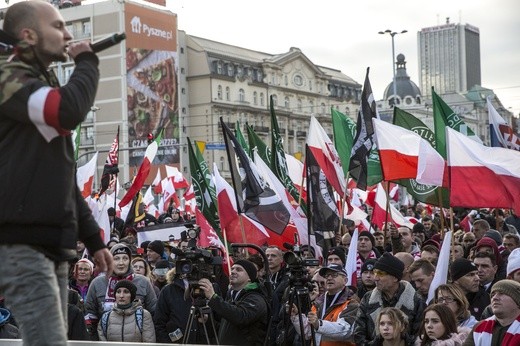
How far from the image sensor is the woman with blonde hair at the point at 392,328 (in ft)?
24.0

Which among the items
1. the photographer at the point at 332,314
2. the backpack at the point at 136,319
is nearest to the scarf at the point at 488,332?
the photographer at the point at 332,314

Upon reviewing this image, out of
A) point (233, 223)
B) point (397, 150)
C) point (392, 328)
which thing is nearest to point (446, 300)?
point (392, 328)

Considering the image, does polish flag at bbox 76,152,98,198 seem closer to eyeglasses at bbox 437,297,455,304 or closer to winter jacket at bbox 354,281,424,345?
winter jacket at bbox 354,281,424,345

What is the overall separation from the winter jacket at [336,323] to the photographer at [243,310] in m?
0.44

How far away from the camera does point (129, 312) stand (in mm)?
9102

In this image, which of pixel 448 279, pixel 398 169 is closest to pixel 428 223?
pixel 398 169

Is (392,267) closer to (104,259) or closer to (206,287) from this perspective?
(206,287)

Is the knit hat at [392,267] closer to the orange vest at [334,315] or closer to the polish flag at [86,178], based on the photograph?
the orange vest at [334,315]

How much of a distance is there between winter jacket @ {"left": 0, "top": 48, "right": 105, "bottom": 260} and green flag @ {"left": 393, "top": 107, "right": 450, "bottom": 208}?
11278 mm

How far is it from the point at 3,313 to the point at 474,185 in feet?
20.4

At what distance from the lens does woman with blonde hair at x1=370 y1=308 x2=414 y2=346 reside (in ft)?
24.0

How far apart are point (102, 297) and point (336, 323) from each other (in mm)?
3055

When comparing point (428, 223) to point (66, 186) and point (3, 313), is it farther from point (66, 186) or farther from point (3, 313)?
point (66, 186)

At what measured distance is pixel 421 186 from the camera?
1515cm
